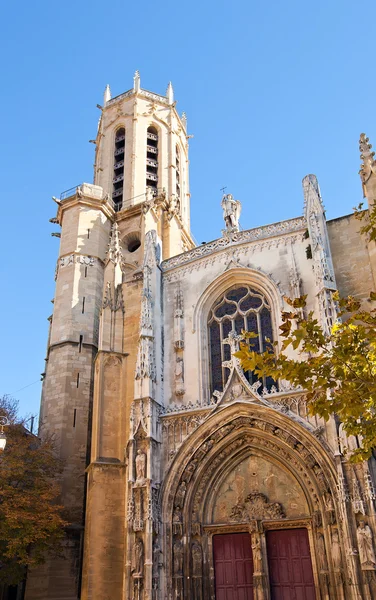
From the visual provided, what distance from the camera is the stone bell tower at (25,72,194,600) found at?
16.2 m

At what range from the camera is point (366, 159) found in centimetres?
1853

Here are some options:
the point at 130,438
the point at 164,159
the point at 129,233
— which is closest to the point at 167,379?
the point at 130,438

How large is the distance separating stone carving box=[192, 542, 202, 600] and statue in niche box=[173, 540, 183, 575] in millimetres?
354

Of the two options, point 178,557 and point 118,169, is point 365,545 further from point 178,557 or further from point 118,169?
point 118,169

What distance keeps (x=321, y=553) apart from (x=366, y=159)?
1192 centimetres

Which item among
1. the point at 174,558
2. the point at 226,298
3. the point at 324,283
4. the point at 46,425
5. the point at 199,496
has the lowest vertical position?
the point at 174,558

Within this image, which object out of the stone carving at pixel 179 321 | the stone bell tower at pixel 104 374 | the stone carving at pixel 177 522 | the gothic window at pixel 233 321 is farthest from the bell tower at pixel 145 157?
the stone carving at pixel 177 522

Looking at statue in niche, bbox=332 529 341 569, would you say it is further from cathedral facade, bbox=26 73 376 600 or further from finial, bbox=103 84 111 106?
finial, bbox=103 84 111 106

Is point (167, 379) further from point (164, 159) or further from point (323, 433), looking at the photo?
point (164, 159)

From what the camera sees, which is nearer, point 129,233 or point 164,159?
point 129,233

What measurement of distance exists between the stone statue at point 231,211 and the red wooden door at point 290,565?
Answer: 33.4 feet

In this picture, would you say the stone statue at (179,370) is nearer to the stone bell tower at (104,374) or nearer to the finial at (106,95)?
the stone bell tower at (104,374)

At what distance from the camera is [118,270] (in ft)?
71.7

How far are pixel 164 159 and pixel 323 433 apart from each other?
2226 centimetres
